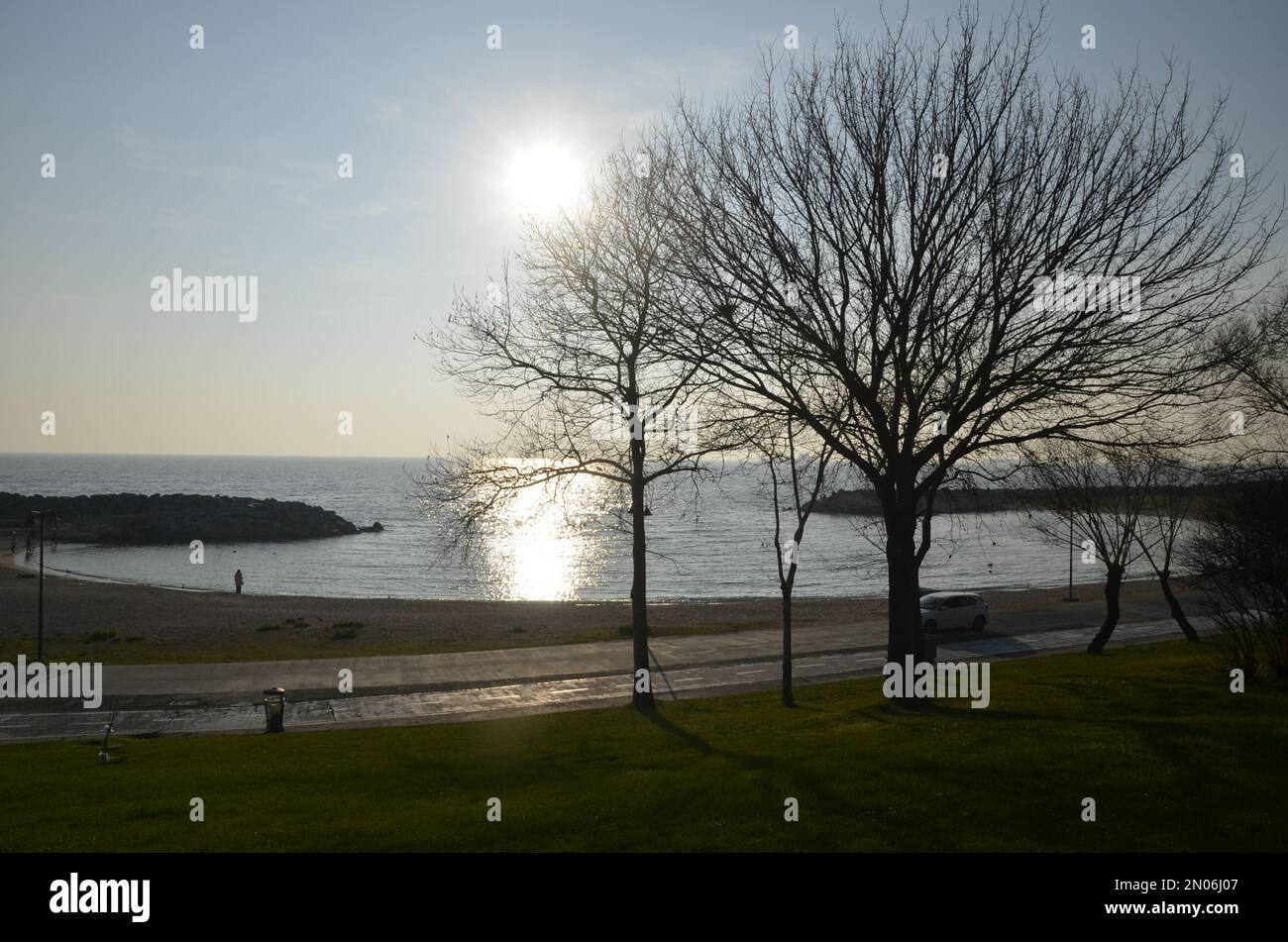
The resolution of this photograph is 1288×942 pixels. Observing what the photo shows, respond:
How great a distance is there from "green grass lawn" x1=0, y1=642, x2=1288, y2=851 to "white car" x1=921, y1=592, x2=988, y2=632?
55.6 ft

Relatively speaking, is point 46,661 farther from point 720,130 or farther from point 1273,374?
point 1273,374

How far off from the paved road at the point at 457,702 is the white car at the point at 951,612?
152 inches

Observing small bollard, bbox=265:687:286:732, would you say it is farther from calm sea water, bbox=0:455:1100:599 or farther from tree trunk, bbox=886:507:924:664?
calm sea water, bbox=0:455:1100:599

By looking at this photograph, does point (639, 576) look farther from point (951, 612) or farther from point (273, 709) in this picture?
point (951, 612)

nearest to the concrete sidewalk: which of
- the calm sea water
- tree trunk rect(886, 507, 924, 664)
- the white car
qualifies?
the white car

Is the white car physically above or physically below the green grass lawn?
below

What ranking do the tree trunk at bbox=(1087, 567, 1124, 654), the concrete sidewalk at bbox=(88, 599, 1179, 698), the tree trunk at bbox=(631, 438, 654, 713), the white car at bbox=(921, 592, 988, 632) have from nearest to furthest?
the tree trunk at bbox=(631, 438, 654, 713), the concrete sidewalk at bbox=(88, 599, 1179, 698), the tree trunk at bbox=(1087, 567, 1124, 654), the white car at bbox=(921, 592, 988, 632)

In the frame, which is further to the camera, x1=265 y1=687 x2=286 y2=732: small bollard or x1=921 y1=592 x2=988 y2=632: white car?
x1=921 y1=592 x2=988 y2=632: white car

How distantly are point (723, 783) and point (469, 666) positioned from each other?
57.0 ft

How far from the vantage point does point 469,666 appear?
26.6 metres

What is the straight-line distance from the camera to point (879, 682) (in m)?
22.5

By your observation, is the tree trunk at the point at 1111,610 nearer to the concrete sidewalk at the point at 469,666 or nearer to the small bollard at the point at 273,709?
the concrete sidewalk at the point at 469,666

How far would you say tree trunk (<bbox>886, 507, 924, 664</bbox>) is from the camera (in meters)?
16.1
